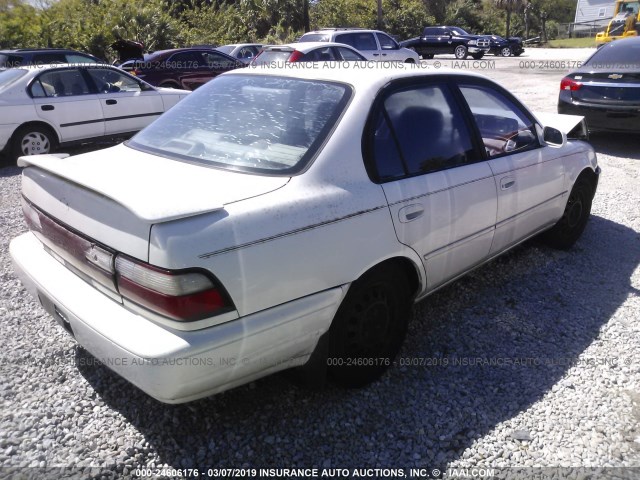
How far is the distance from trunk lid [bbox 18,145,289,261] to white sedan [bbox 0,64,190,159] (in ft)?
18.4

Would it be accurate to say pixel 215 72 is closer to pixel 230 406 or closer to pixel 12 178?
pixel 12 178

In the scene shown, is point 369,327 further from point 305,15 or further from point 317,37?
point 305,15

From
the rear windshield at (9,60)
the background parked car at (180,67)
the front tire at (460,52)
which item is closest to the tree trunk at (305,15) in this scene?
the front tire at (460,52)

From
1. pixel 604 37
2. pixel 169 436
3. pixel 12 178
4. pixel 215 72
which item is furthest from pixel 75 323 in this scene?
pixel 604 37

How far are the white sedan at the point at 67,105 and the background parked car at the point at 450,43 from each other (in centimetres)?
2251

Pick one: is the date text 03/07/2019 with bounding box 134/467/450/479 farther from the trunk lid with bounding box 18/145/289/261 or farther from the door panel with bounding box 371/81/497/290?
the door panel with bounding box 371/81/497/290

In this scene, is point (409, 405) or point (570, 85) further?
point (570, 85)

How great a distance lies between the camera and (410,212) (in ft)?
9.19

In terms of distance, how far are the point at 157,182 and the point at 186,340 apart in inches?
29.2

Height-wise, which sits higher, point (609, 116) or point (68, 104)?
point (68, 104)

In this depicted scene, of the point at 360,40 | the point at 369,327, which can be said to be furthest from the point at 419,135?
the point at 360,40

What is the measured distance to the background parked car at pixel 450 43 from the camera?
2853 cm

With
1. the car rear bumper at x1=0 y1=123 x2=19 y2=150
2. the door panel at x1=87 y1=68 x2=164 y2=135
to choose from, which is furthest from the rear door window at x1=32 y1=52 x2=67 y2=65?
the car rear bumper at x1=0 y1=123 x2=19 y2=150

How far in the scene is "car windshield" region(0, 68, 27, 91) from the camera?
7.75 m
